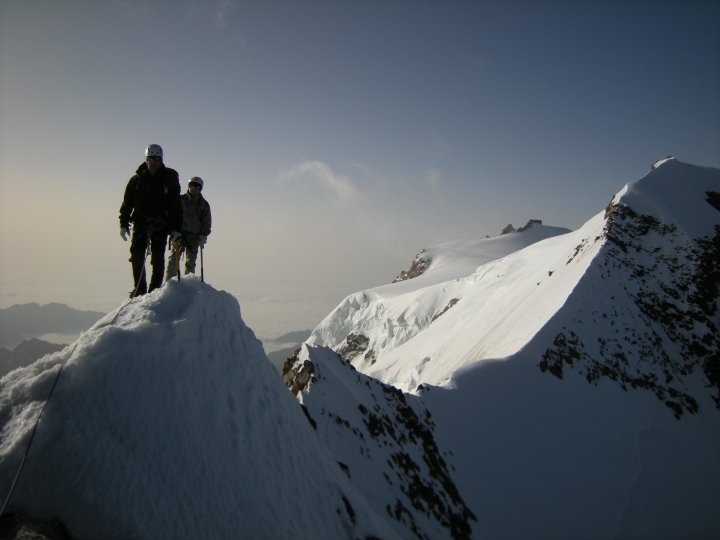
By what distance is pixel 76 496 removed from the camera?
10.6ft

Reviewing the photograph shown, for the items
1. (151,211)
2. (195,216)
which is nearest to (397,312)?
(195,216)

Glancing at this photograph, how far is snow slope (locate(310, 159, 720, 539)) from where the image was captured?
14898mm

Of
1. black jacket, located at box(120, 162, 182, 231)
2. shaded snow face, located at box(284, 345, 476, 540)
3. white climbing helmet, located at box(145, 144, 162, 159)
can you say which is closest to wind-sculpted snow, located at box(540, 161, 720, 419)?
shaded snow face, located at box(284, 345, 476, 540)

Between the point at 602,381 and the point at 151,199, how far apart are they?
22.3 meters

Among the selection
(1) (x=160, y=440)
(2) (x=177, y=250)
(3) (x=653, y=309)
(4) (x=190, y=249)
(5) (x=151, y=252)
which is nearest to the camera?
(1) (x=160, y=440)

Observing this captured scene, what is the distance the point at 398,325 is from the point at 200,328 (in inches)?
2011

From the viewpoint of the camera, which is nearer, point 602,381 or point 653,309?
point 602,381

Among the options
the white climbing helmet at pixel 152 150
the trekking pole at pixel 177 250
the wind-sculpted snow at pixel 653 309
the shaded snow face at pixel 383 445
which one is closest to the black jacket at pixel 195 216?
the trekking pole at pixel 177 250

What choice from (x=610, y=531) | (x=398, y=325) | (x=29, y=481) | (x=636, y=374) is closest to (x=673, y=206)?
(x=636, y=374)

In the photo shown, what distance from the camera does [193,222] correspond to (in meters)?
8.90

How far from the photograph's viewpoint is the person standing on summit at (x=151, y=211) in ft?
22.7

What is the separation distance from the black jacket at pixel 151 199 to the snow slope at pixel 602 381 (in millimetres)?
8520

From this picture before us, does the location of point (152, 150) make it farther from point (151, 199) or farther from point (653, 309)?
point (653, 309)

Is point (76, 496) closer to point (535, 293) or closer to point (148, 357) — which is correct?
point (148, 357)
